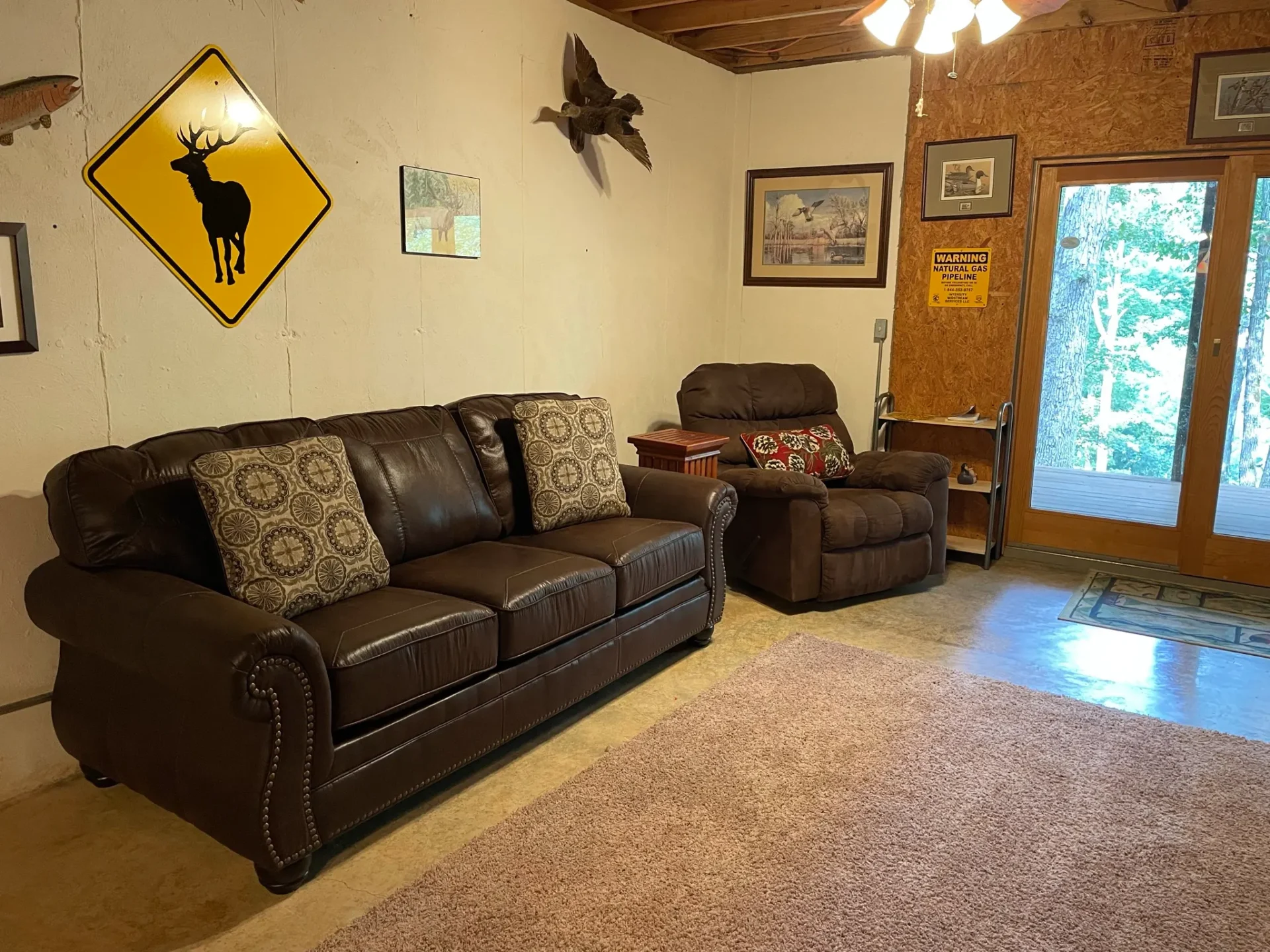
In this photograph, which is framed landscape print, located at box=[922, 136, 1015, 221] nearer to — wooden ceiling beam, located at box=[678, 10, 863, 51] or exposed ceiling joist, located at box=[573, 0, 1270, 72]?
exposed ceiling joist, located at box=[573, 0, 1270, 72]

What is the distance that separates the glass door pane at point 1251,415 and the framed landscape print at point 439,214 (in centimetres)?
355

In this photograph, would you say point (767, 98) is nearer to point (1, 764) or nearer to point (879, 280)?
point (879, 280)

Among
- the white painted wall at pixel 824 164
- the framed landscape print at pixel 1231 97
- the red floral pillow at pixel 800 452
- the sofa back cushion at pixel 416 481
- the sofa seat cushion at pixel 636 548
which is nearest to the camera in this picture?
the sofa back cushion at pixel 416 481

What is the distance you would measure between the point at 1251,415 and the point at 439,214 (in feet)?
12.6

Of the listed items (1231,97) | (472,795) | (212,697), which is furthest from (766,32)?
(212,697)

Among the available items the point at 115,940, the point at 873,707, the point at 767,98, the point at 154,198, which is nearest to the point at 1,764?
the point at 115,940

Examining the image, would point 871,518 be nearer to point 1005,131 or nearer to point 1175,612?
point 1175,612

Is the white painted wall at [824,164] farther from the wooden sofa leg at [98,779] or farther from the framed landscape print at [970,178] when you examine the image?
the wooden sofa leg at [98,779]

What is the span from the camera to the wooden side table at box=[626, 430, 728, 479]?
14.1 feet

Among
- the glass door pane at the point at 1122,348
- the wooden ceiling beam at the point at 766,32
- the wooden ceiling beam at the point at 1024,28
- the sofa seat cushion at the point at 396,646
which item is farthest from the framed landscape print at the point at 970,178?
the sofa seat cushion at the point at 396,646

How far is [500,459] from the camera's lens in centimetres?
352

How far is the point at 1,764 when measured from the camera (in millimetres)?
2576

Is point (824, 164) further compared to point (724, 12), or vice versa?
point (824, 164)

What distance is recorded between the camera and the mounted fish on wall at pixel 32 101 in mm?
2400
